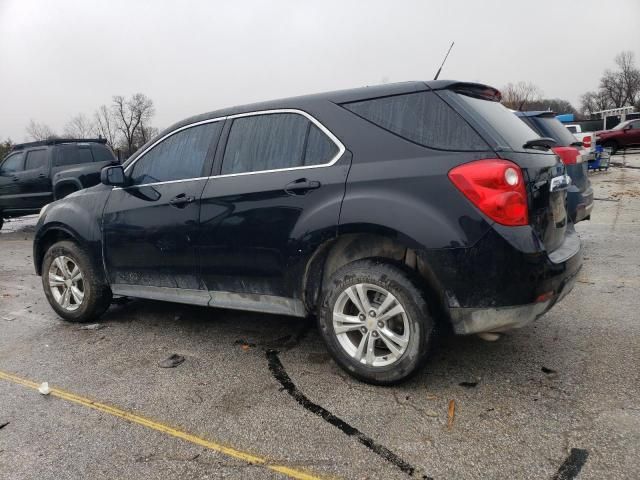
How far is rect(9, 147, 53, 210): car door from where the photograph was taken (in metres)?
11.3

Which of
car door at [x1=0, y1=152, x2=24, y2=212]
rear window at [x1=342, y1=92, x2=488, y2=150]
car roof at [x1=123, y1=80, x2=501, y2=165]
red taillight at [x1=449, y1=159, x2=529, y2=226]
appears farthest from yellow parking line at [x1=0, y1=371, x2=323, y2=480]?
car door at [x1=0, y1=152, x2=24, y2=212]

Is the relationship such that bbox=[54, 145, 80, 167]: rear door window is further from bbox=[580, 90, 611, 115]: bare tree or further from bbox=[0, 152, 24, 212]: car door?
bbox=[580, 90, 611, 115]: bare tree

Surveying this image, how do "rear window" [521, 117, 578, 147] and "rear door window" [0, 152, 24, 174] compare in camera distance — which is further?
"rear door window" [0, 152, 24, 174]

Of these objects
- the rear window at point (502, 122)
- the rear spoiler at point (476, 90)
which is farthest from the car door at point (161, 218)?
the rear window at point (502, 122)

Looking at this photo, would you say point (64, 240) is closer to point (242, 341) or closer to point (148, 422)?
point (242, 341)

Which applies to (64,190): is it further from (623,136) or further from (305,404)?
(623,136)

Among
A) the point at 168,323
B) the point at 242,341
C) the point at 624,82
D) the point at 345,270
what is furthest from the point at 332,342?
the point at 624,82

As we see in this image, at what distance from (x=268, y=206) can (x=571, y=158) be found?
3980 millimetres

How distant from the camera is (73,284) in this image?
14.9 feet

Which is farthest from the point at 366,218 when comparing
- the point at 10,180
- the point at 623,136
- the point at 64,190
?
the point at 623,136

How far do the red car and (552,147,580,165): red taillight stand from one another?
23.6 meters

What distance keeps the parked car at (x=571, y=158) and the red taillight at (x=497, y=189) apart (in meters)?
2.93

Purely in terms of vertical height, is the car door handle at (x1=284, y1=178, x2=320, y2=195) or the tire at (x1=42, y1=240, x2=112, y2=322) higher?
the car door handle at (x1=284, y1=178, x2=320, y2=195)

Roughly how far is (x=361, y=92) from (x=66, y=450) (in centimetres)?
263
